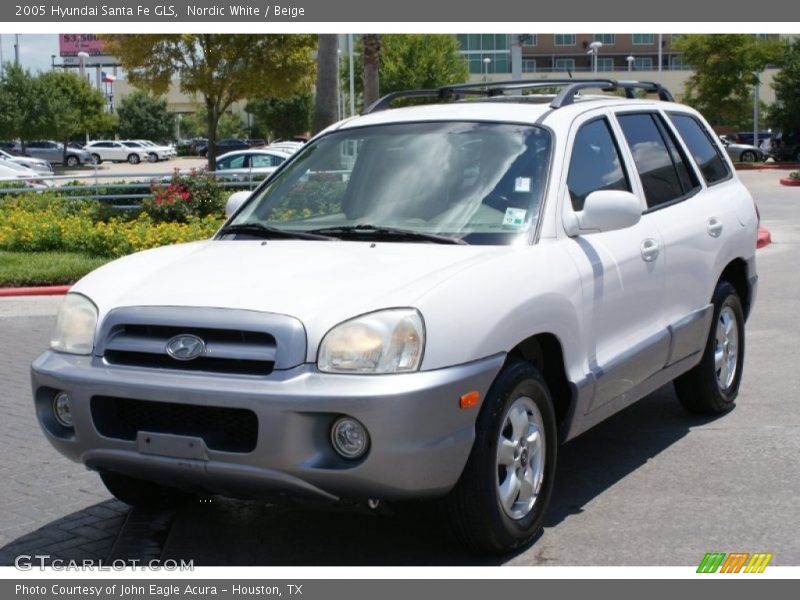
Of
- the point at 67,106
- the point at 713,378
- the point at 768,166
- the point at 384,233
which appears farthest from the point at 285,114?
the point at 384,233

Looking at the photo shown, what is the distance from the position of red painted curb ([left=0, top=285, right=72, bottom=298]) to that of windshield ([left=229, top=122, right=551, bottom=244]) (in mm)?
8134

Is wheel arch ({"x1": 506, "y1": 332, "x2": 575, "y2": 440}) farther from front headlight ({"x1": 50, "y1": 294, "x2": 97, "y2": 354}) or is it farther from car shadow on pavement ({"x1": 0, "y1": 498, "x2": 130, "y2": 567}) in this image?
car shadow on pavement ({"x1": 0, "y1": 498, "x2": 130, "y2": 567})

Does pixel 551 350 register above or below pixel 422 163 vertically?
below

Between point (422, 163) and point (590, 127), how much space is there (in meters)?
0.94

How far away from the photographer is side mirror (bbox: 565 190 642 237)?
5.34 meters

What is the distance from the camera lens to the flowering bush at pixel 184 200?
17969 mm

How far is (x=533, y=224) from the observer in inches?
208

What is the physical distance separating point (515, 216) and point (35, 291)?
9538mm

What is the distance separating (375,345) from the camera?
14.1ft

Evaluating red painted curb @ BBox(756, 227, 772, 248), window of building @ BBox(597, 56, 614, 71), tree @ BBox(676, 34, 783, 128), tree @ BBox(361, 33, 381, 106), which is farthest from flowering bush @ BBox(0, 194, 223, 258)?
window of building @ BBox(597, 56, 614, 71)

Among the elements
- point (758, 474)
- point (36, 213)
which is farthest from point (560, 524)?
point (36, 213)

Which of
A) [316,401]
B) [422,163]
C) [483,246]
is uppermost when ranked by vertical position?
[422,163]

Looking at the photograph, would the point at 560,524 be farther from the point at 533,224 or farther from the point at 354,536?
the point at 533,224

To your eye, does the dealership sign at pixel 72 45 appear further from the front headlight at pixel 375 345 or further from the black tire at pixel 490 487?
the front headlight at pixel 375 345
